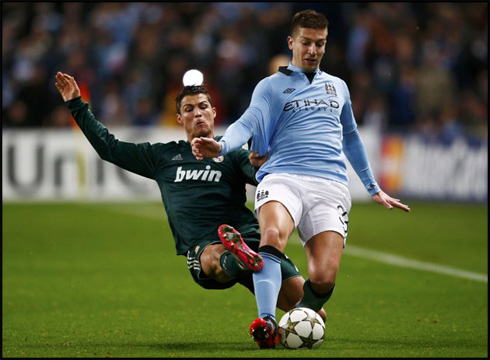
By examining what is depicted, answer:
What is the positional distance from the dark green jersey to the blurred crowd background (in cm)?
1209

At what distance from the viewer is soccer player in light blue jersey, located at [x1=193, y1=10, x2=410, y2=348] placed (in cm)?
645

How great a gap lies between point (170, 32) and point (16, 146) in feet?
13.8

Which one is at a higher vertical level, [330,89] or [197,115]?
[330,89]

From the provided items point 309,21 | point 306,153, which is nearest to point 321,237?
point 306,153

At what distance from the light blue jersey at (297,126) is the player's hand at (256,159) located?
5 cm

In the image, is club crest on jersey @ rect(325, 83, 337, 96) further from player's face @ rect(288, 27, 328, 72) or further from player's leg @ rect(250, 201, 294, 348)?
player's leg @ rect(250, 201, 294, 348)

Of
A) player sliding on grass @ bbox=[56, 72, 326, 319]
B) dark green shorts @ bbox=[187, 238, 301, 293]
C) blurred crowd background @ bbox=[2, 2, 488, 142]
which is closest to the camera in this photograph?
dark green shorts @ bbox=[187, 238, 301, 293]

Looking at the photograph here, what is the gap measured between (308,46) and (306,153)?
0.69 metres

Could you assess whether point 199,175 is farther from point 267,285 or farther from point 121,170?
point 121,170

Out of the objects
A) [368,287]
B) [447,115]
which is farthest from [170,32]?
[368,287]

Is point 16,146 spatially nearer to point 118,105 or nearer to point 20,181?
point 20,181

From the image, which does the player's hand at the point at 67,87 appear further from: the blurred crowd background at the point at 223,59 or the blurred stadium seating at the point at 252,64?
the blurred crowd background at the point at 223,59

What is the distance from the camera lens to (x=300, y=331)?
20.3 feet

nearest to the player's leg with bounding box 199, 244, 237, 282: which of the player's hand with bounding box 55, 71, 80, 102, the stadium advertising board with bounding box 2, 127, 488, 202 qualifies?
the player's hand with bounding box 55, 71, 80, 102
